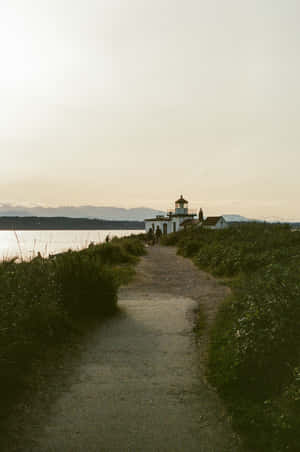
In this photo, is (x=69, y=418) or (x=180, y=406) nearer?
(x=69, y=418)

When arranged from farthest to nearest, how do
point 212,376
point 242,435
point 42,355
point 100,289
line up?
point 100,289 < point 42,355 < point 212,376 < point 242,435

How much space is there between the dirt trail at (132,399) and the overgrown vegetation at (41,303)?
0.49 metres

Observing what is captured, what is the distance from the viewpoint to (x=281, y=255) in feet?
47.8

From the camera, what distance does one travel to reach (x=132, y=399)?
4.79m

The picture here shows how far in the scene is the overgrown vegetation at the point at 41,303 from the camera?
17.7 ft

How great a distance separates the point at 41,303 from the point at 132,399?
2.81 meters

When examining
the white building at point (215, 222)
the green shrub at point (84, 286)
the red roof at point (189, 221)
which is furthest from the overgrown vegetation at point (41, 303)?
the red roof at point (189, 221)

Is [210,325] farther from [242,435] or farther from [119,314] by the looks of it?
[242,435]

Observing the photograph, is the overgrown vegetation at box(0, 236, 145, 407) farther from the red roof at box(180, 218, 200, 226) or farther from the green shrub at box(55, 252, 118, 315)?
the red roof at box(180, 218, 200, 226)

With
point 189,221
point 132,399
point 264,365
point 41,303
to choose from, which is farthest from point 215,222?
point 132,399

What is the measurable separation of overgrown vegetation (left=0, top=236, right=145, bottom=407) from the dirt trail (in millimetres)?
495

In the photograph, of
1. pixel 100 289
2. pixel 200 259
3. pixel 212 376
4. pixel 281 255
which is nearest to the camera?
pixel 212 376

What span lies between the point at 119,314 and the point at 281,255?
788cm

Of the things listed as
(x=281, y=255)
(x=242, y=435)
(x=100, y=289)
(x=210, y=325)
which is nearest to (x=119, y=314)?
(x=100, y=289)
